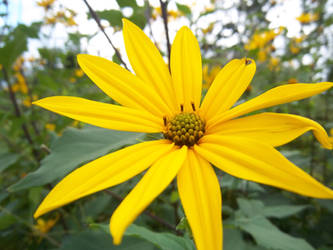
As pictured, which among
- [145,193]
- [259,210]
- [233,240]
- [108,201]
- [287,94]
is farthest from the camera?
[108,201]

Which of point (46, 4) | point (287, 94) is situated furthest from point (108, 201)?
point (46, 4)

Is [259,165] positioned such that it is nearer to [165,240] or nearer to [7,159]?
[165,240]

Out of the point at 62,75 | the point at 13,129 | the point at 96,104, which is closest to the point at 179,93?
the point at 96,104

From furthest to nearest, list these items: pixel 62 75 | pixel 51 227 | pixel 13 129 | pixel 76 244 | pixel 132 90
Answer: pixel 62 75 < pixel 51 227 < pixel 13 129 < pixel 76 244 < pixel 132 90

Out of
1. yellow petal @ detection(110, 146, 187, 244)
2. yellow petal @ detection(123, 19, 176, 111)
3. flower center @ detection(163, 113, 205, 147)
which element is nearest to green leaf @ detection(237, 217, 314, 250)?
flower center @ detection(163, 113, 205, 147)

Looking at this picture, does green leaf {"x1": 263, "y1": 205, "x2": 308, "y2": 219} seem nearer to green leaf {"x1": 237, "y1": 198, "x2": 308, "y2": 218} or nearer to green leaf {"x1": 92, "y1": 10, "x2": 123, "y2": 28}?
green leaf {"x1": 237, "y1": 198, "x2": 308, "y2": 218}

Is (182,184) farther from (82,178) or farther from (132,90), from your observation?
(132,90)

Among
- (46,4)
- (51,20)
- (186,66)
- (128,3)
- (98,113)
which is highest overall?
(46,4)
